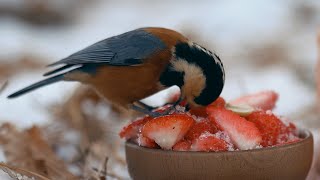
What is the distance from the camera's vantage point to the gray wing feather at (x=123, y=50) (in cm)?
141

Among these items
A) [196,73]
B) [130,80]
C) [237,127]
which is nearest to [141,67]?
[130,80]

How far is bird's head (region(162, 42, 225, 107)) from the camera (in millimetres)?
1279

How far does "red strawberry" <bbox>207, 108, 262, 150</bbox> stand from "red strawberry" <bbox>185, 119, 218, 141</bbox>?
0.05ft

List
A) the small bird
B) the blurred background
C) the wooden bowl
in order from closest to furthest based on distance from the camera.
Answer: the wooden bowl, the small bird, the blurred background

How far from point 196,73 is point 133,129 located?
7.8 inches

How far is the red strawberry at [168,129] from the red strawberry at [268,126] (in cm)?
15

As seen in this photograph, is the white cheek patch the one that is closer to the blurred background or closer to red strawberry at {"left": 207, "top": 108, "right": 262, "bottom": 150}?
red strawberry at {"left": 207, "top": 108, "right": 262, "bottom": 150}

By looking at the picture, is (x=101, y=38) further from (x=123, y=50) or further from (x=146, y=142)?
(x=146, y=142)

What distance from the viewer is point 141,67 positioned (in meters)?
1.41

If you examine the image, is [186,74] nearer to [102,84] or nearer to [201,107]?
[201,107]

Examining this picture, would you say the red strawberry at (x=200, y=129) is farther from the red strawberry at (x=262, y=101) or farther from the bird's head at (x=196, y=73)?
the red strawberry at (x=262, y=101)

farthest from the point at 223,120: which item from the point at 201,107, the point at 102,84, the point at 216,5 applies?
the point at 216,5

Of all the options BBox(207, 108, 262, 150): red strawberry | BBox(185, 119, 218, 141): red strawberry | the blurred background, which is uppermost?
BBox(207, 108, 262, 150): red strawberry

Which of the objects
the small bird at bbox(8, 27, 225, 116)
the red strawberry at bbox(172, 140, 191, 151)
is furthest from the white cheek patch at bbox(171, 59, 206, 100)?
the red strawberry at bbox(172, 140, 191, 151)
